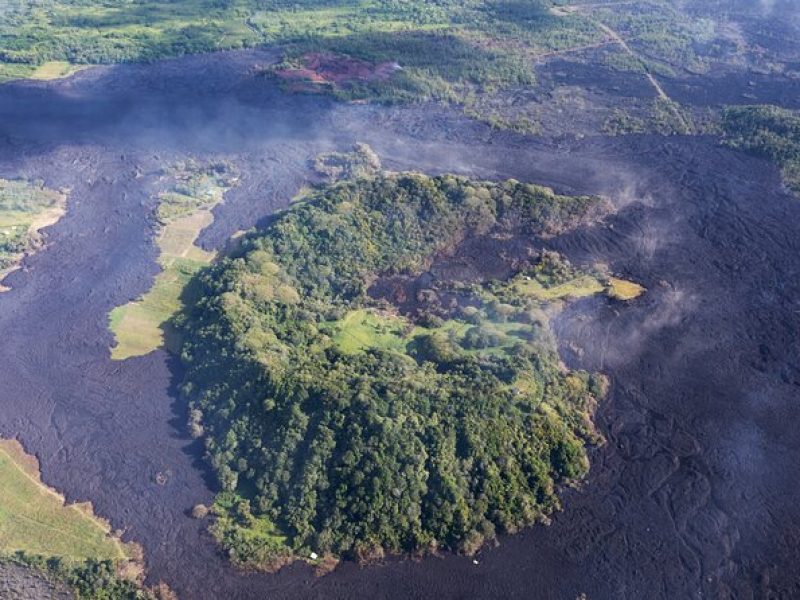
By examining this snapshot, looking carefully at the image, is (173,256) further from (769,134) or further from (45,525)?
(769,134)

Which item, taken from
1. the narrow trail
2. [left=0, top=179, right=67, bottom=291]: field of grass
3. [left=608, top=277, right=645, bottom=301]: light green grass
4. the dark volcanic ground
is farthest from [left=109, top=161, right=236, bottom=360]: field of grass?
the narrow trail

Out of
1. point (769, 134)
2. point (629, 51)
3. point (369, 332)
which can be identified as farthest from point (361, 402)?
point (629, 51)

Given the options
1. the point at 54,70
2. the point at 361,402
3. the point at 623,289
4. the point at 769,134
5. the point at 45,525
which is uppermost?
the point at 361,402

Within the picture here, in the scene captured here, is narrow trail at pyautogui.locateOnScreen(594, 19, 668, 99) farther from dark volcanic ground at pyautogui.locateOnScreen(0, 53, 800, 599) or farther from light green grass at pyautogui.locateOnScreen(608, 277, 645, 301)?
light green grass at pyautogui.locateOnScreen(608, 277, 645, 301)

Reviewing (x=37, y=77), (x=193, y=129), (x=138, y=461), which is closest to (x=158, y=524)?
(x=138, y=461)

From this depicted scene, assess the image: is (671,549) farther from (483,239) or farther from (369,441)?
(483,239)

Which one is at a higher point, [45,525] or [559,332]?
[559,332]
